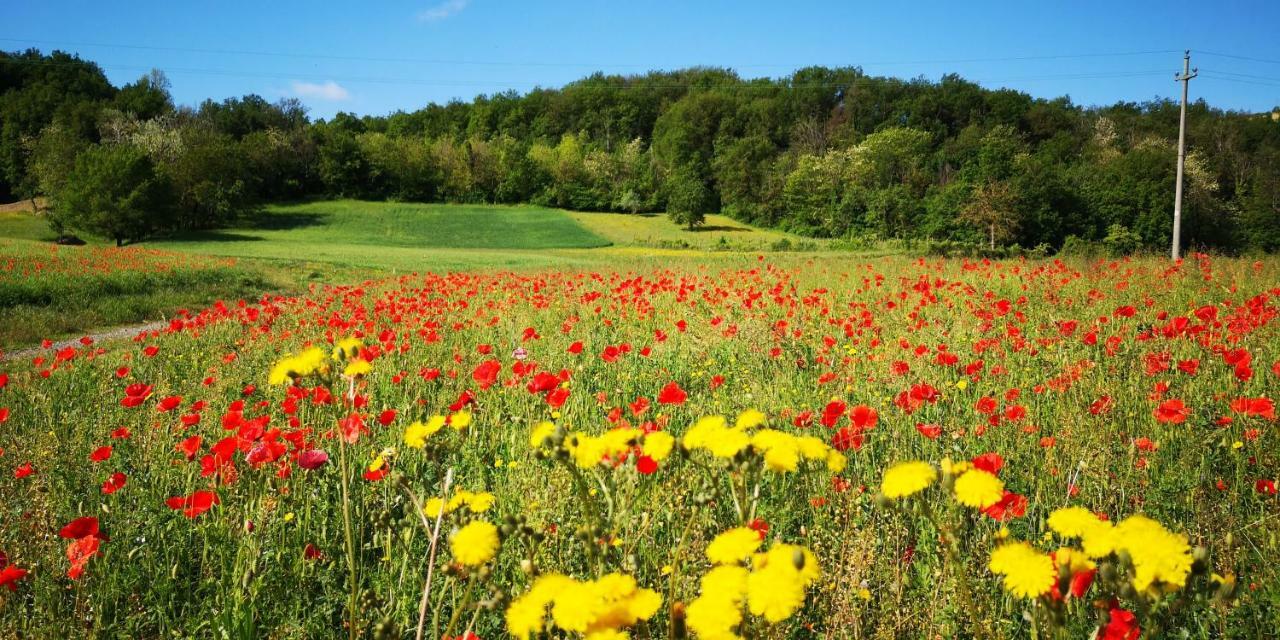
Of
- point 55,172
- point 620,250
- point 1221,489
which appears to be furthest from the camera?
point 55,172

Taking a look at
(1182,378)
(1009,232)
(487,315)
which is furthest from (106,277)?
(1009,232)

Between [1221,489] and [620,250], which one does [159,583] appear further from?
[620,250]

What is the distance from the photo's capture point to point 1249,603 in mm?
2088

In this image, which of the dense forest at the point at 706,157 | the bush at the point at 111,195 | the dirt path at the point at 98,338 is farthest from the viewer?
the dense forest at the point at 706,157

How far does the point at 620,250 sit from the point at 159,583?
143 ft

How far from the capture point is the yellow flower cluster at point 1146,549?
1058 mm

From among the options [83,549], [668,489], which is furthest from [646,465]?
[83,549]

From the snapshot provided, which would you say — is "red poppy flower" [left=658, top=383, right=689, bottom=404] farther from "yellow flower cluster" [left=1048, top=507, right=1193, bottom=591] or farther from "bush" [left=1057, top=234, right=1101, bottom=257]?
"bush" [left=1057, top=234, right=1101, bottom=257]

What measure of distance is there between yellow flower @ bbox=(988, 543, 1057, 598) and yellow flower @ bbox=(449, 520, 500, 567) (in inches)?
36.4

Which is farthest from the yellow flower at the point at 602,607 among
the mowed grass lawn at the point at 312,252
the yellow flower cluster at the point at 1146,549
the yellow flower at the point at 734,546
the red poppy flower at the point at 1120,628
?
the mowed grass lawn at the point at 312,252

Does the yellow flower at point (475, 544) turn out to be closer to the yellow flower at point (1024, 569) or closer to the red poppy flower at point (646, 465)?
the red poppy flower at point (646, 465)

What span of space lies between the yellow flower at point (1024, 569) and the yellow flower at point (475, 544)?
0.93 m

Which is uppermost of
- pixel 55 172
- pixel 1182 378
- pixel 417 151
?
pixel 417 151

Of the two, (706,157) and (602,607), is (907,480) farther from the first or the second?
(706,157)
